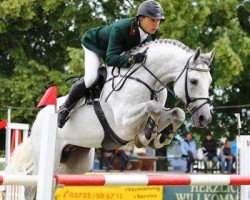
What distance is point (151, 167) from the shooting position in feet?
68.3

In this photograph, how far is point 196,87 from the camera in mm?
5871

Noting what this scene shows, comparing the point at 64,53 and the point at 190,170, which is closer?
the point at 190,170

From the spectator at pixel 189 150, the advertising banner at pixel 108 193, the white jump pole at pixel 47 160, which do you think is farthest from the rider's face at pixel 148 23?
the spectator at pixel 189 150

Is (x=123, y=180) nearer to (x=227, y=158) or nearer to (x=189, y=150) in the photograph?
(x=189, y=150)

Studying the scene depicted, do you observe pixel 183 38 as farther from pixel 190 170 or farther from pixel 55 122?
pixel 55 122

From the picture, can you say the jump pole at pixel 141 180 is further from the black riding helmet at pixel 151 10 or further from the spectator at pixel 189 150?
the spectator at pixel 189 150

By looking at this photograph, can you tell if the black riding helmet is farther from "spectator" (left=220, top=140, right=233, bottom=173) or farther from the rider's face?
"spectator" (left=220, top=140, right=233, bottom=173)

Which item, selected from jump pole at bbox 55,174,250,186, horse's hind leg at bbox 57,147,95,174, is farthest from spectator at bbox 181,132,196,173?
jump pole at bbox 55,174,250,186

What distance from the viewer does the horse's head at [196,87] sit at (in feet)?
18.8

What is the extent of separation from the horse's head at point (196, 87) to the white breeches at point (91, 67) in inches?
34.6

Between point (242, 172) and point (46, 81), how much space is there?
12.2m

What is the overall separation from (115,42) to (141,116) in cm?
77

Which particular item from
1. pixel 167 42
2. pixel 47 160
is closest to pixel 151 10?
pixel 167 42

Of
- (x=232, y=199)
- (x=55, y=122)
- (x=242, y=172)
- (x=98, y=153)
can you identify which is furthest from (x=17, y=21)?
(x=55, y=122)
